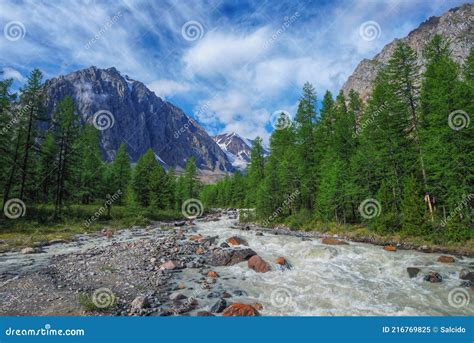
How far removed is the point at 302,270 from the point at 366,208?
676 inches

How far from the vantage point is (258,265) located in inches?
569

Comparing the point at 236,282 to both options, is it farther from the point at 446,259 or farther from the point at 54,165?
the point at 54,165

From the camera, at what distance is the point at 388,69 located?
28.1 metres

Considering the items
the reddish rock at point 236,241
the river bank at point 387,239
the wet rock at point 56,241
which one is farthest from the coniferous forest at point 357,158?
the reddish rock at point 236,241

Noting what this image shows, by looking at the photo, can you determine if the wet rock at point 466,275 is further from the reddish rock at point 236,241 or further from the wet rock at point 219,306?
the reddish rock at point 236,241

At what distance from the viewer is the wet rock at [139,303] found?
9.23m

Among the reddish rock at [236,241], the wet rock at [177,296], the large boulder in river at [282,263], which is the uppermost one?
the reddish rock at [236,241]

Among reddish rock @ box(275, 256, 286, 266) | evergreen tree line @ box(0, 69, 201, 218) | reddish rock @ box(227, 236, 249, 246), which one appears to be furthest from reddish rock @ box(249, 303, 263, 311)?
evergreen tree line @ box(0, 69, 201, 218)

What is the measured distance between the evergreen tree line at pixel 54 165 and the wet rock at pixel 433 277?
3700cm

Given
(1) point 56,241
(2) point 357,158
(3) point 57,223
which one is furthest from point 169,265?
(3) point 57,223

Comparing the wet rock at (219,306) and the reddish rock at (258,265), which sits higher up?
the reddish rock at (258,265)

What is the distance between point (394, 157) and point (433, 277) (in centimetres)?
1618

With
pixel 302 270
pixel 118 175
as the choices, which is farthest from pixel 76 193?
pixel 302 270

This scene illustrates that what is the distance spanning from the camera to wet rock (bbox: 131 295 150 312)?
9234 mm
